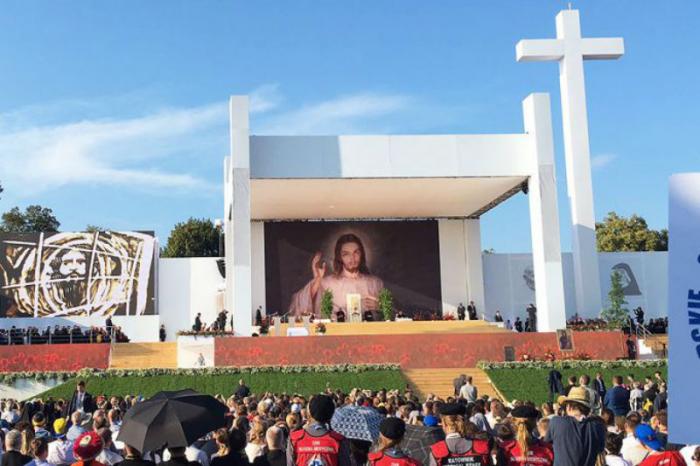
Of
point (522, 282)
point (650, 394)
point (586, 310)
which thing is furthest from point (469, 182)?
point (650, 394)

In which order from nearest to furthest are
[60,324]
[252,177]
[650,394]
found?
1. [650,394]
2. [252,177]
3. [60,324]

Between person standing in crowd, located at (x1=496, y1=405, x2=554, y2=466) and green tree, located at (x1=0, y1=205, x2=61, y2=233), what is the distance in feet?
195

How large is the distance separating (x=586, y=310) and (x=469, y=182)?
684 centimetres

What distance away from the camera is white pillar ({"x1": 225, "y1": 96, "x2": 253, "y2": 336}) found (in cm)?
2770

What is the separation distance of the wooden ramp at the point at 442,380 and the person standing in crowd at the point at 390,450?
60.4 ft

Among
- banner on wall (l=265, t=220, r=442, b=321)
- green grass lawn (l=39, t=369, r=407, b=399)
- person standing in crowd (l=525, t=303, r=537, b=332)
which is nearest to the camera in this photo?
green grass lawn (l=39, t=369, r=407, b=399)

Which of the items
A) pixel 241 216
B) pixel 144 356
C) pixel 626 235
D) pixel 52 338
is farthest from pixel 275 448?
pixel 626 235

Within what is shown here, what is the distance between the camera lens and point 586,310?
103 ft

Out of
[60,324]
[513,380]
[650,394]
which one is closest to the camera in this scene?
[650,394]

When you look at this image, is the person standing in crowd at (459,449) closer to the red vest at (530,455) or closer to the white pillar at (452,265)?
the red vest at (530,455)

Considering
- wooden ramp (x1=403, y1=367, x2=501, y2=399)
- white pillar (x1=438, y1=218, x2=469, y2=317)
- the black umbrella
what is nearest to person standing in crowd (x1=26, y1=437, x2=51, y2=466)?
the black umbrella

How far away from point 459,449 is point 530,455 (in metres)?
0.59

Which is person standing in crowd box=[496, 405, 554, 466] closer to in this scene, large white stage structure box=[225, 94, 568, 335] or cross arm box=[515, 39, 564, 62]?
large white stage structure box=[225, 94, 568, 335]

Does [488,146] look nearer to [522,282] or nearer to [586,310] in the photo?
[586,310]
